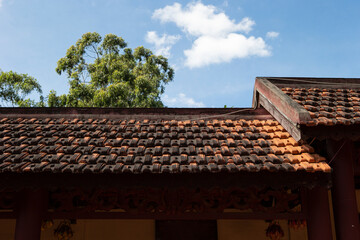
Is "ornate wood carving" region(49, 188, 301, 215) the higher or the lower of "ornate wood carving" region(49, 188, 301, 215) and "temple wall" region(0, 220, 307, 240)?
the higher

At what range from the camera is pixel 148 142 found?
192 inches

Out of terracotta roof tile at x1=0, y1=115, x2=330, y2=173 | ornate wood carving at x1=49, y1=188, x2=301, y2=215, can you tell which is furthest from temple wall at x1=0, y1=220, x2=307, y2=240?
terracotta roof tile at x1=0, y1=115, x2=330, y2=173

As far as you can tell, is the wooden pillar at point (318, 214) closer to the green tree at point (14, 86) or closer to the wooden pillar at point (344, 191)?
the wooden pillar at point (344, 191)

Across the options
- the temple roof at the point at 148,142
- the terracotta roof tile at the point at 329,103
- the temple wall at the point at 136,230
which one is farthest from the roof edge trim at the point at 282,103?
the temple wall at the point at 136,230

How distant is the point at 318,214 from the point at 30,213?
4273 mm

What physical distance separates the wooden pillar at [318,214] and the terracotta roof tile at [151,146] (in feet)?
1.84

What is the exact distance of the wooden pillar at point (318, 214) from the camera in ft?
14.1

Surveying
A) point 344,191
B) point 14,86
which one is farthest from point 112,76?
point 344,191

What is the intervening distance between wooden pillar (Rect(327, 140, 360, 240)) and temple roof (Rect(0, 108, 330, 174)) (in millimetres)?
424

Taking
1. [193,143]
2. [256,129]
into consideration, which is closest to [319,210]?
[256,129]

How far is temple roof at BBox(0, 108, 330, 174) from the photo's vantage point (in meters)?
4.12

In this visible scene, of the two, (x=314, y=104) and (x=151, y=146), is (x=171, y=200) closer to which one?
(x=151, y=146)

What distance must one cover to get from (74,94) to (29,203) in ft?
45.9

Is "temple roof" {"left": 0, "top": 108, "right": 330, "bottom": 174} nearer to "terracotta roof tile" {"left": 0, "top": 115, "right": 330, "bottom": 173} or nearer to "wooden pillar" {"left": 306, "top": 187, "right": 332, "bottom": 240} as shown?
"terracotta roof tile" {"left": 0, "top": 115, "right": 330, "bottom": 173}
